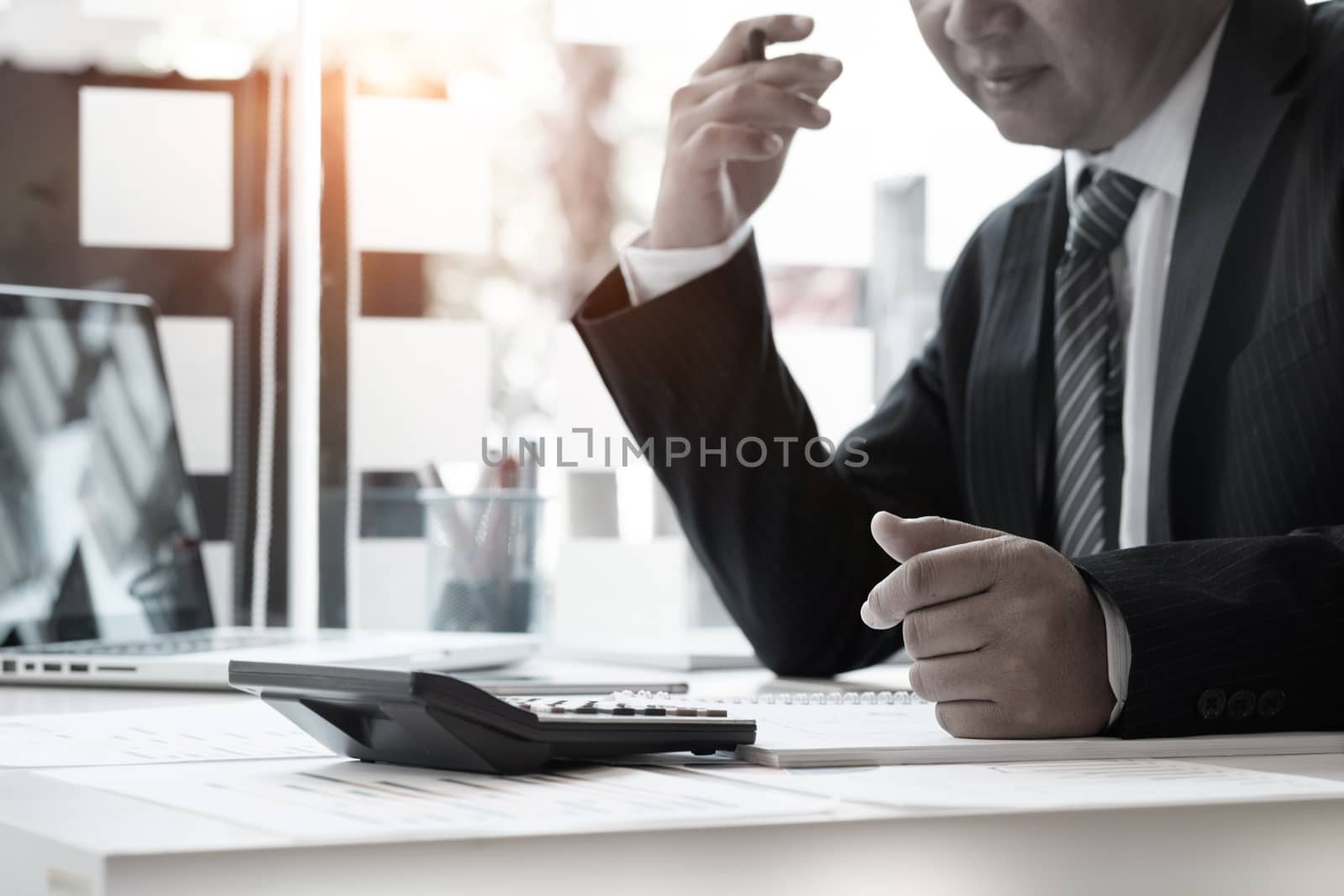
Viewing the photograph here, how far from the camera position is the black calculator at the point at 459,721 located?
1.84ft

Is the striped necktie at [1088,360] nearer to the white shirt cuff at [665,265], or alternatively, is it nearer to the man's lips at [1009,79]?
the man's lips at [1009,79]

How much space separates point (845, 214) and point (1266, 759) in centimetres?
155

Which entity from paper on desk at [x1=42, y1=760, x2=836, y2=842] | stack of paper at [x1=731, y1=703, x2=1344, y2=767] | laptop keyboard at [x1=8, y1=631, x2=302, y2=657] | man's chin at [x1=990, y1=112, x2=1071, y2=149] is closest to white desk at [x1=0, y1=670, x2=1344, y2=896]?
paper on desk at [x1=42, y1=760, x2=836, y2=842]

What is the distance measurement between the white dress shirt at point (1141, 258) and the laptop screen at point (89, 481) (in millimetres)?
557

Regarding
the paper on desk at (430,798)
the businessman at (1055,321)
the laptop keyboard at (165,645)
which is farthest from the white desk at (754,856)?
the laptop keyboard at (165,645)

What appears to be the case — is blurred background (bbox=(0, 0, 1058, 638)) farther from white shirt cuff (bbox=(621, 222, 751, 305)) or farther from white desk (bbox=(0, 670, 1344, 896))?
white desk (bbox=(0, 670, 1344, 896))

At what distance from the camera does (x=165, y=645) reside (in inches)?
53.0

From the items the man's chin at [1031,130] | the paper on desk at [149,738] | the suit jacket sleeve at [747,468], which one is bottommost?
the paper on desk at [149,738]

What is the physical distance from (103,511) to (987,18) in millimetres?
990

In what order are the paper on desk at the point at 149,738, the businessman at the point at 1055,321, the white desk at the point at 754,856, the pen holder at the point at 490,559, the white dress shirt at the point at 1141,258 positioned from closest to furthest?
the white desk at the point at 754,856 → the paper on desk at the point at 149,738 → the businessman at the point at 1055,321 → the white dress shirt at the point at 1141,258 → the pen holder at the point at 490,559

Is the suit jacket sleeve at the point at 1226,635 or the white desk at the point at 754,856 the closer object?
the white desk at the point at 754,856

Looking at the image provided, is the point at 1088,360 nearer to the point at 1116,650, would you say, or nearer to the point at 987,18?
the point at 987,18

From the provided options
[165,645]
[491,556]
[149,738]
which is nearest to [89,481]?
[165,645]

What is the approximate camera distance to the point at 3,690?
1.16 metres
